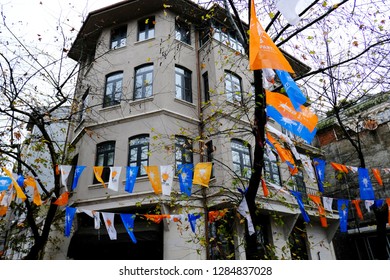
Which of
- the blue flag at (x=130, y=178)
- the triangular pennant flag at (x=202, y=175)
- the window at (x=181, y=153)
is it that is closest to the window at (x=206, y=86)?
the window at (x=181, y=153)

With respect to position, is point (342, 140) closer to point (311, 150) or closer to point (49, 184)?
point (311, 150)

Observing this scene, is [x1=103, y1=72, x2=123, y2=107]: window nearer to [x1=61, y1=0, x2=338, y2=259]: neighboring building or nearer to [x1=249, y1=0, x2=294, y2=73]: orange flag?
[x1=61, y1=0, x2=338, y2=259]: neighboring building

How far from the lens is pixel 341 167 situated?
28.8 ft

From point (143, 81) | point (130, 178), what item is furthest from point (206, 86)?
point (130, 178)

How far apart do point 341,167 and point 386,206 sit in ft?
5.21

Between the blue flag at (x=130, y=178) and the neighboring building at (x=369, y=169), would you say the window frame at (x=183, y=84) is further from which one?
the neighboring building at (x=369, y=169)

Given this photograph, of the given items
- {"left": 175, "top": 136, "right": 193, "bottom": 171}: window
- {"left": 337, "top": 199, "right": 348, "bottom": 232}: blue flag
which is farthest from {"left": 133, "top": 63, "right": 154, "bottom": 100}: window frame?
{"left": 337, "top": 199, "right": 348, "bottom": 232}: blue flag

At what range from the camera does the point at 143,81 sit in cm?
1299

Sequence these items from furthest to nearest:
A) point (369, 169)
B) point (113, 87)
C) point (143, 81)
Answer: point (369, 169), point (113, 87), point (143, 81)

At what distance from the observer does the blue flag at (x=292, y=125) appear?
4.83 meters

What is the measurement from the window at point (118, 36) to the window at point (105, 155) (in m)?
5.22

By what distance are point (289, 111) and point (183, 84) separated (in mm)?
8840

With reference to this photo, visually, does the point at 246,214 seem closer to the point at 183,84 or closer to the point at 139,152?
the point at 139,152

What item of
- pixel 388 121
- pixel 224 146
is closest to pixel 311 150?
pixel 388 121
